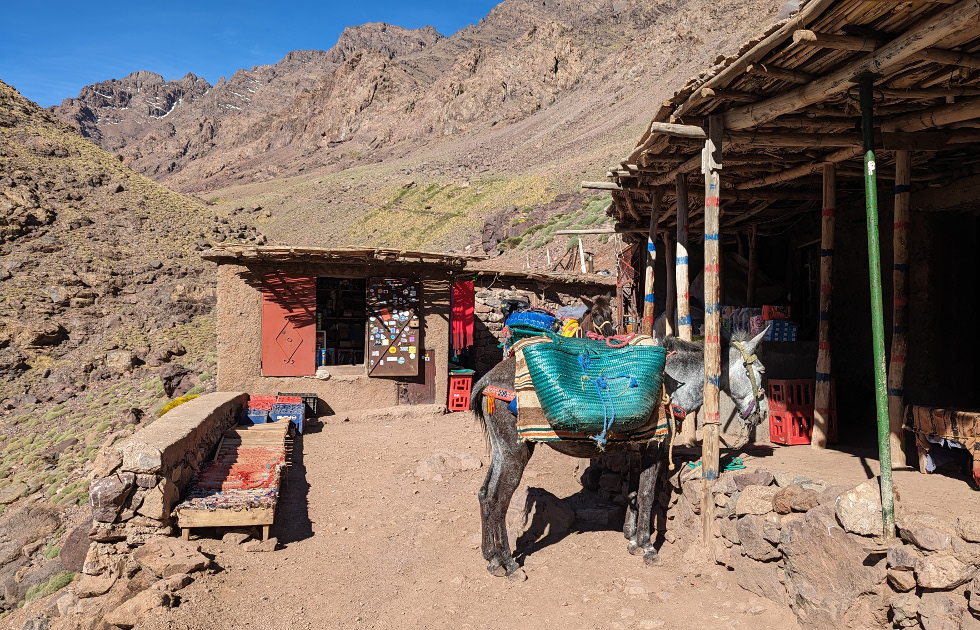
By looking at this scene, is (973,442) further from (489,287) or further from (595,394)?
(489,287)

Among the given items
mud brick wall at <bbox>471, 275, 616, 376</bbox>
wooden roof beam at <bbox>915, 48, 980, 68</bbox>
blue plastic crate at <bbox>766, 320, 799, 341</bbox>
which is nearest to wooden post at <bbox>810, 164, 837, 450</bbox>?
blue plastic crate at <bbox>766, 320, 799, 341</bbox>

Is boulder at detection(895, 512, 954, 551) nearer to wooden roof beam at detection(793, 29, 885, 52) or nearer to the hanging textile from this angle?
wooden roof beam at detection(793, 29, 885, 52)

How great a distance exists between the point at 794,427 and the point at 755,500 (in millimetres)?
2254

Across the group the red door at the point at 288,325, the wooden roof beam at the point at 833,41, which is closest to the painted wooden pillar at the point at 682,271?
the wooden roof beam at the point at 833,41

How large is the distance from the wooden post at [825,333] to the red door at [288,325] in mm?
8615

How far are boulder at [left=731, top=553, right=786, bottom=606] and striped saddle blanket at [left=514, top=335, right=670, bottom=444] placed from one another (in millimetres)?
1181

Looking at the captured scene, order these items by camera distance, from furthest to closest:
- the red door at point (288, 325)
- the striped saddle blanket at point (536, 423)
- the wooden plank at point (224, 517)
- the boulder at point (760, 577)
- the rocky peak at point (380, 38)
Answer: the rocky peak at point (380, 38) → the red door at point (288, 325) → the wooden plank at point (224, 517) → the striped saddle blanket at point (536, 423) → the boulder at point (760, 577)

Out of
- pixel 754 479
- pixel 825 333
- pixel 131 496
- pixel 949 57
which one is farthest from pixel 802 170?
pixel 131 496

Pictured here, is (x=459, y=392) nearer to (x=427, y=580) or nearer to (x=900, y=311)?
(x=427, y=580)

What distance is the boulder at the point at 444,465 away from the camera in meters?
8.23

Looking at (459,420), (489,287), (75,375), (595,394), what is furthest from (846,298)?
(75,375)

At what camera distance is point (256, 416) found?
33.1 ft

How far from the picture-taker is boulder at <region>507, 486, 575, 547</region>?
6277mm

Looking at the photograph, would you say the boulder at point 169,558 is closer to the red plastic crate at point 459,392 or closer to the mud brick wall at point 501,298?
the red plastic crate at point 459,392
